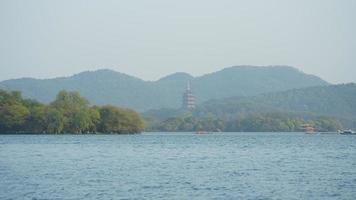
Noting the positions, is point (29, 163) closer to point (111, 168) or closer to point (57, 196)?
point (111, 168)

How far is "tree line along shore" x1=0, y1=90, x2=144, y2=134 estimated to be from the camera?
522ft

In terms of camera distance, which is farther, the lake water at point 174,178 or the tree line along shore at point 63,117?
the tree line along shore at point 63,117

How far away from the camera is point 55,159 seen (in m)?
73.1

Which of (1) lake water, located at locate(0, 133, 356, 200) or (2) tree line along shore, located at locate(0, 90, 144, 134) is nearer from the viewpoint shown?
(1) lake water, located at locate(0, 133, 356, 200)

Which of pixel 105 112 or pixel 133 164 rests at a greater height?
pixel 105 112

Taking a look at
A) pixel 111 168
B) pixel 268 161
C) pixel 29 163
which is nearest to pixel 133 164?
pixel 111 168

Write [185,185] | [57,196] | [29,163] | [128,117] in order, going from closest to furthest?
[57,196] < [185,185] < [29,163] < [128,117]

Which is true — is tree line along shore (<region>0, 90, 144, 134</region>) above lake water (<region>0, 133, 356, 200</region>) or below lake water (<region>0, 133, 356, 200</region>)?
above

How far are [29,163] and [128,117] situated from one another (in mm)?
106531

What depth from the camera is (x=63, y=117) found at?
160m

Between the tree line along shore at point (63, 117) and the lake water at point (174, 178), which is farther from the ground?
the tree line along shore at point (63, 117)

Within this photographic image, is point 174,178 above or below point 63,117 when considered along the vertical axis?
below

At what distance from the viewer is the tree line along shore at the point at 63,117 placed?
15912 centimetres

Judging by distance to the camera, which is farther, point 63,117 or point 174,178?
point 63,117
